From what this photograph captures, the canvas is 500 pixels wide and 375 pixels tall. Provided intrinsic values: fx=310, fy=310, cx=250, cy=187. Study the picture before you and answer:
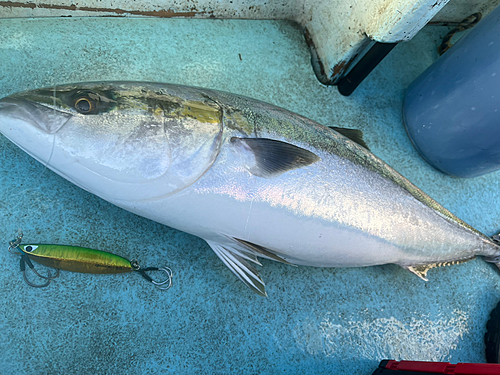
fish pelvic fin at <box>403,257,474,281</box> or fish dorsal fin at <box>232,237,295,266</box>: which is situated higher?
fish pelvic fin at <box>403,257,474,281</box>

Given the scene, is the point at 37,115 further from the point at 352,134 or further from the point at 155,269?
the point at 352,134

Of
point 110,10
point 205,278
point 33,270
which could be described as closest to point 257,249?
point 205,278

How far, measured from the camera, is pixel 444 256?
4.60 feet

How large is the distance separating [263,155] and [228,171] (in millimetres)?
133

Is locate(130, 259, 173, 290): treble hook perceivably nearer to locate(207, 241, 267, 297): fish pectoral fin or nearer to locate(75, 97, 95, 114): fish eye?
locate(207, 241, 267, 297): fish pectoral fin

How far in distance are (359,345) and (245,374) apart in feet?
1.71

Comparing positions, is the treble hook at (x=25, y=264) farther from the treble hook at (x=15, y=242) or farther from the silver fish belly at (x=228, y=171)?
the silver fish belly at (x=228, y=171)

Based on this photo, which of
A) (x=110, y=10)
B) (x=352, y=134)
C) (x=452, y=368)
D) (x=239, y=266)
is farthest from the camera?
(x=110, y=10)

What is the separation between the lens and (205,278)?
4.24ft

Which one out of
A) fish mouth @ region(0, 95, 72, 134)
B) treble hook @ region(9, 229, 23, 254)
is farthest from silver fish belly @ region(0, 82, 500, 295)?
treble hook @ region(9, 229, 23, 254)

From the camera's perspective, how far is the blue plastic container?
139 centimetres

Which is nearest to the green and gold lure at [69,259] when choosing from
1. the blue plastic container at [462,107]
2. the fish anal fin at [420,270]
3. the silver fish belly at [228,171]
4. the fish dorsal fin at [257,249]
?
the silver fish belly at [228,171]

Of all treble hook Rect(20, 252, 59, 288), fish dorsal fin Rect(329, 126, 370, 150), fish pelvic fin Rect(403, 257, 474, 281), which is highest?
fish dorsal fin Rect(329, 126, 370, 150)

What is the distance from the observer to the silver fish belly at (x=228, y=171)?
977 millimetres
